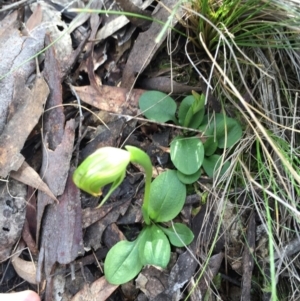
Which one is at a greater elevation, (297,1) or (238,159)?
(297,1)

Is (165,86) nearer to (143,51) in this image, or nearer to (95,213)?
(143,51)

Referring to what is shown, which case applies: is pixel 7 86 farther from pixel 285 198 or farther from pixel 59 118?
pixel 285 198

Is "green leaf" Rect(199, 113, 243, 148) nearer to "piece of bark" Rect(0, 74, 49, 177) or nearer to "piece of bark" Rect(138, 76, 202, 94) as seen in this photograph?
"piece of bark" Rect(138, 76, 202, 94)

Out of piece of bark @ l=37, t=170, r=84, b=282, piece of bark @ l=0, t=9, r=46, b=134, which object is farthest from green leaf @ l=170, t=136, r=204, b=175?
piece of bark @ l=0, t=9, r=46, b=134

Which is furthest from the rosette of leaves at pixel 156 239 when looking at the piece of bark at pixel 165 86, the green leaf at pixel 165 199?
the piece of bark at pixel 165 86

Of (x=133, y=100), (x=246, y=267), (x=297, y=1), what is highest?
(x=297, y=1)

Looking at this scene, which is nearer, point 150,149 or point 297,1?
point 297,1

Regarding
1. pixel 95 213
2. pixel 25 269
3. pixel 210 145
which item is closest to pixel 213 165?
pixel 210 145

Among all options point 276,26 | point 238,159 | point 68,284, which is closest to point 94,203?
point 68,284
